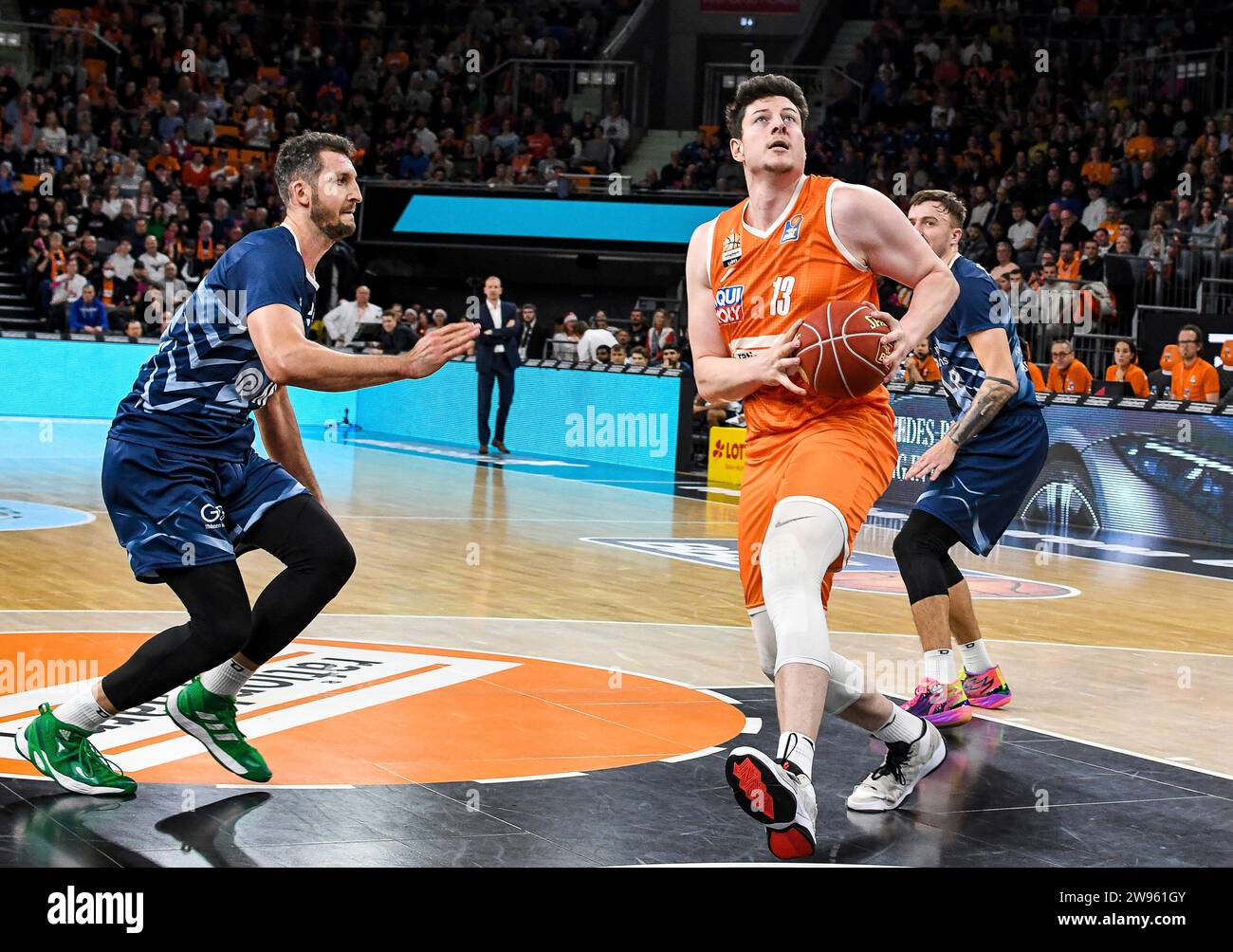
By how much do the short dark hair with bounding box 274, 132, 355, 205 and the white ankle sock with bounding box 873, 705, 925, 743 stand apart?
238 cm

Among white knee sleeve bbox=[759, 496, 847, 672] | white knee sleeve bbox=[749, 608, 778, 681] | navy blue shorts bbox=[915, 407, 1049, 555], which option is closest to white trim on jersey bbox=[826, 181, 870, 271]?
white knee sleeve bbox=[759, 496, 847, 672]

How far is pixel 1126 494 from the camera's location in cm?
1355

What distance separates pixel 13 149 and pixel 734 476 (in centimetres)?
1385

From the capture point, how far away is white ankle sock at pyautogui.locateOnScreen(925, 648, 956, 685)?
6258mm

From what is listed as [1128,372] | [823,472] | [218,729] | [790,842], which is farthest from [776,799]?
[1128,372]

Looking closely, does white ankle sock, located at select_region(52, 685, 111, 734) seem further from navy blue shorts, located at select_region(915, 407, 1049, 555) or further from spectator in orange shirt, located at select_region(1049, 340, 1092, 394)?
spectator in orange shirt, located at select_region(1049, 340, 1092, 394)

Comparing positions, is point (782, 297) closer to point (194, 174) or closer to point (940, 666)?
point (940, 666)

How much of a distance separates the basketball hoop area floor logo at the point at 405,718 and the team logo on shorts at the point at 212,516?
0.82 m

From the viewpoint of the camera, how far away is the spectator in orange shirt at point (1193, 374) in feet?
46.1

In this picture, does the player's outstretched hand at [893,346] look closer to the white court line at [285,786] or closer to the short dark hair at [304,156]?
the short dark hair at [304,156]

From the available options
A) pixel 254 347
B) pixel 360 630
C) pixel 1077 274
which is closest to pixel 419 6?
pixel 1077 274

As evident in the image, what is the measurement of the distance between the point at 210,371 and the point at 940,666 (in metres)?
3.09

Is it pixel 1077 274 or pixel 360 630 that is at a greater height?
pixel 1077 274
